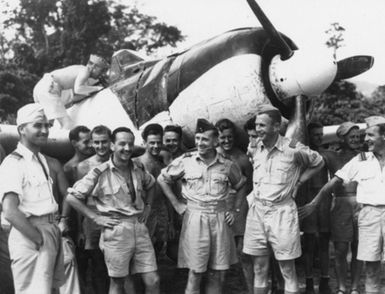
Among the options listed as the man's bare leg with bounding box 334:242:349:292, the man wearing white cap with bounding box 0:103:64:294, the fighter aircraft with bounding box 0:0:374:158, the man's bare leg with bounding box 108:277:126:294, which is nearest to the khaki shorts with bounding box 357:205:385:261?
the man's bare leg with bounding box 334:242:349:292

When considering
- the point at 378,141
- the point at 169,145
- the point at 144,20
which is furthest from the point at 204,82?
the point at 144,20

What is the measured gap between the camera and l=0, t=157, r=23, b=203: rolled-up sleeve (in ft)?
11.3

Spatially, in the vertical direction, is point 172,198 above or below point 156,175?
below

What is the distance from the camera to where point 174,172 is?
4707mm

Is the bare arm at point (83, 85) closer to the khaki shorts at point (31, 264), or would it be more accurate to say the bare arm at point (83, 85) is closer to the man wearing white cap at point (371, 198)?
the man wearing white cap at point (371, 198)

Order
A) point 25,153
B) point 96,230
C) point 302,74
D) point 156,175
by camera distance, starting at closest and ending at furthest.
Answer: point 25,153 → point 96,230 → point 156,175 → point 302,74

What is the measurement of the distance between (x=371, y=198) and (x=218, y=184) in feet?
4.27

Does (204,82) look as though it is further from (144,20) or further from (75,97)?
(144,20)

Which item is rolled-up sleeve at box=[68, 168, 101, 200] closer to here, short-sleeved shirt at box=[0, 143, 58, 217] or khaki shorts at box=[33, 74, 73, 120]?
short-sleeved shirt at box=[0, 143, 58, 217]

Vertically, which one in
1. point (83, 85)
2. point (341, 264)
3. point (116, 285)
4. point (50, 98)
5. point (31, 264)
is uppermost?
point (83, 85)

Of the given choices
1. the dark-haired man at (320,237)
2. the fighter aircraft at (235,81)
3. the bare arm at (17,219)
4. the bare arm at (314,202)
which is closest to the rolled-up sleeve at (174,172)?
the bare arm at (314,202)

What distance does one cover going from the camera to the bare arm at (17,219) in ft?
11.1

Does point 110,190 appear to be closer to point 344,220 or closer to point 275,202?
point 275,202

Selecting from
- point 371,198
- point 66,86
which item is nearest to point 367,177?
point 371,198
